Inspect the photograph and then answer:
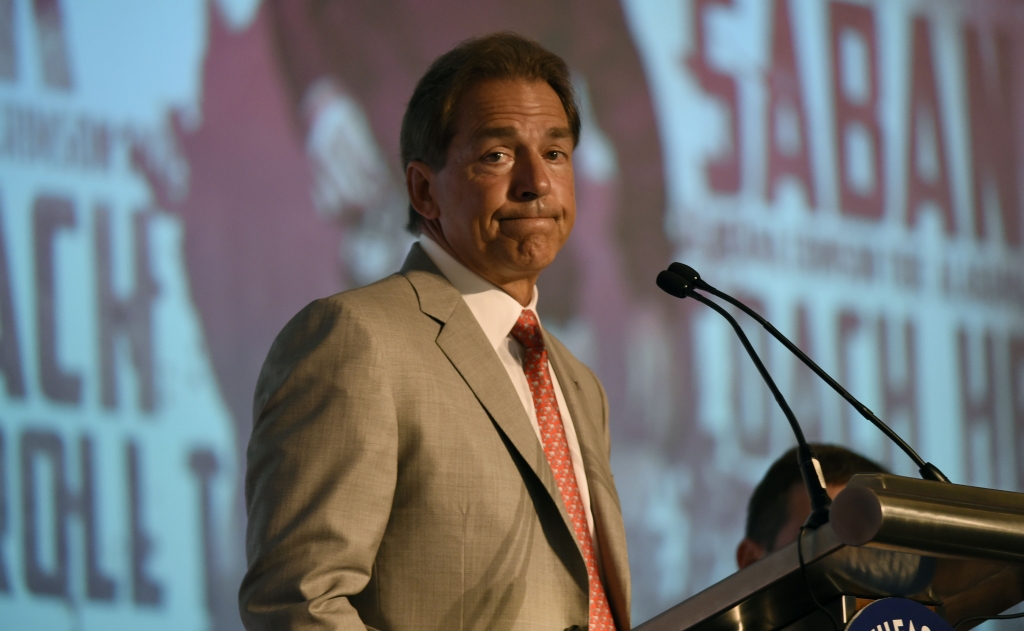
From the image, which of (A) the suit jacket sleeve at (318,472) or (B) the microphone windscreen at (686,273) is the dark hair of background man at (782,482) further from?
(A) the suit jacket sleeve at (318,472)

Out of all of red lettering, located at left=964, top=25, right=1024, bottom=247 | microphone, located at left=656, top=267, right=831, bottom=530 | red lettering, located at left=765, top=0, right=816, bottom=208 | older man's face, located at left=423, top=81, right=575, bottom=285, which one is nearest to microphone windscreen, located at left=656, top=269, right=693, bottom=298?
microphone, located at left=656, top=267, right=831, bottom=530

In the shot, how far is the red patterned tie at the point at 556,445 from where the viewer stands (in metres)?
1.90

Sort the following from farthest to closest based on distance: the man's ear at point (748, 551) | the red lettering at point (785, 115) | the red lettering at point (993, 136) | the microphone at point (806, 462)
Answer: the red lettering at point (993, 136)
the red lettering at point (785, 115)
the man's ear at point (748, 551)
the microphone at point (806, 462)

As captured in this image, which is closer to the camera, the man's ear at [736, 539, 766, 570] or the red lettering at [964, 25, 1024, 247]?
the man's ear at [736, 539, 766, 570]

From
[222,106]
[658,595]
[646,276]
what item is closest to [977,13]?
[646,276]

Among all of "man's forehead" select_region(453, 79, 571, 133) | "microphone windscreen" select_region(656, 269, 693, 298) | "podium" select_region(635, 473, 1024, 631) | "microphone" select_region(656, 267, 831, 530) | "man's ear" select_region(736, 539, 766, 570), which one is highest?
"man's forehead" select_region(453, 79, 571, 133)

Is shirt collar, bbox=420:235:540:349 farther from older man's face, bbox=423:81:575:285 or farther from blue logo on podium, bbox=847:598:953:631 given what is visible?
blue logo on podium, bbox=847:598:953:631

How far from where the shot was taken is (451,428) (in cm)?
178

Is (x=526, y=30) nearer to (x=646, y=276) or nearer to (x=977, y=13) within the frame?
(x=646, y=276)

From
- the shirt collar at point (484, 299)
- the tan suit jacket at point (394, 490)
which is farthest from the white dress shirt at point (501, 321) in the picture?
the tan suit jacket at point (394, 490)

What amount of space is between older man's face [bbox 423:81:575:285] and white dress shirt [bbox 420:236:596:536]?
0.08ft

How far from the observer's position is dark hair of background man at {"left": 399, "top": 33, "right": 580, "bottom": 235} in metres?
2.11

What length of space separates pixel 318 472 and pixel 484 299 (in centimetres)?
51

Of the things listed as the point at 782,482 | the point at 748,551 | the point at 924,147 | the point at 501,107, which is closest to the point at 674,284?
the point at 501,107
